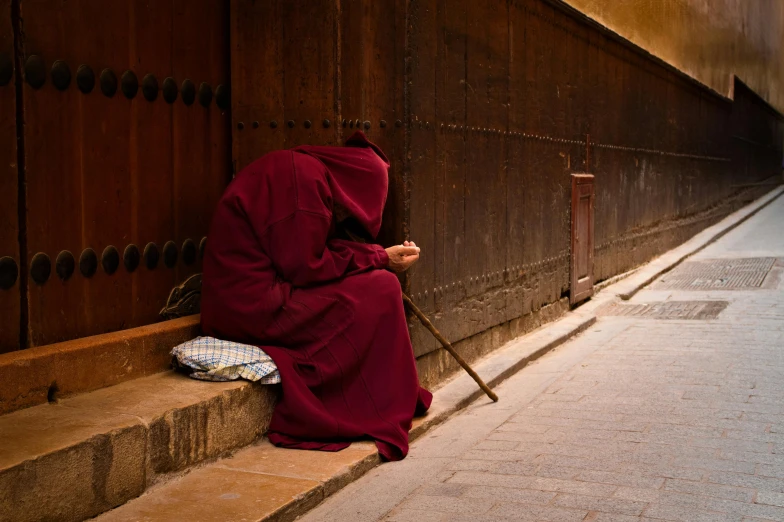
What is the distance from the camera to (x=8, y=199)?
3840mm

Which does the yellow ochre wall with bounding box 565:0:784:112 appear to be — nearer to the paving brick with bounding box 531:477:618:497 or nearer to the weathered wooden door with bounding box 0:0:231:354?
the weathered wooden door with bounding box 0:0:231:354

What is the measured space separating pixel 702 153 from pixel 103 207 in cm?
1433

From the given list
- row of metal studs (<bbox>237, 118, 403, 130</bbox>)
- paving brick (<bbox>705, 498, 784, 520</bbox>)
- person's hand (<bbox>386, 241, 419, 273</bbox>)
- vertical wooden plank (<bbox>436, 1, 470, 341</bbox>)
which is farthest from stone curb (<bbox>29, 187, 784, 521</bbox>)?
row of metal studs (<bbox>237, 118, 403, 130</bbox>)

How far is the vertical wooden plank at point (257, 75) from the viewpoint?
5.07 m

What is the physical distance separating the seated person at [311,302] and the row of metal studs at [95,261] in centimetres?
39

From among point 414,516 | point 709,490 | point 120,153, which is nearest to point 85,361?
point 120,153

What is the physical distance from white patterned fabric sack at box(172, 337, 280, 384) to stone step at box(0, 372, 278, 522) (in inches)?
2.0

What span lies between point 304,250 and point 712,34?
50.5 ft

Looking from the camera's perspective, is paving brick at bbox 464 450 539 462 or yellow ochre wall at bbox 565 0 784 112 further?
yellow ochre wall at bbox 565 0 784 112

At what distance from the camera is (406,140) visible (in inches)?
217

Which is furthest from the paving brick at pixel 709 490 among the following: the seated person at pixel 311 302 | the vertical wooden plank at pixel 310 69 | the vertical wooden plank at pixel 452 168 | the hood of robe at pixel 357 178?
the vertical wooden plank at pixel 310 69

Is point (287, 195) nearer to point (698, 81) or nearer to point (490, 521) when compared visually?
point (490, 521)

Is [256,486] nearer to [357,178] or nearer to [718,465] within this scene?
[357,178]

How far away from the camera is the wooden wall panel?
4.01 m
